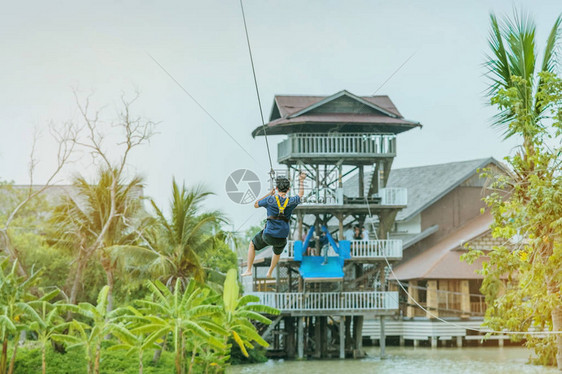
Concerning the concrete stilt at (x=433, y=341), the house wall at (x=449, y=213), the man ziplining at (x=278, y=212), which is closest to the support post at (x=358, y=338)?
the concrete stilt at (x=433, y=341)

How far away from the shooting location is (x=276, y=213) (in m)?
11.0

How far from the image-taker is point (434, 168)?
4825cm

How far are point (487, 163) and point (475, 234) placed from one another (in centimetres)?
442

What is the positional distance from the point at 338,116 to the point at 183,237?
10504mm

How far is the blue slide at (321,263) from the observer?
34500 mm

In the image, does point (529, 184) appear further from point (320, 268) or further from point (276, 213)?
point (320, 268)

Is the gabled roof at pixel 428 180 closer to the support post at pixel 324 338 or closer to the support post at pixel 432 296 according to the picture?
the support post at pixel 432 296

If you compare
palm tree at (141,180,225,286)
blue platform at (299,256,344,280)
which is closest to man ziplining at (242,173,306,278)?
palm tree at (141,180,225,286)

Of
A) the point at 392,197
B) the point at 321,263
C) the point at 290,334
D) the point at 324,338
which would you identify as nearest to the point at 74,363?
the point at 321,263

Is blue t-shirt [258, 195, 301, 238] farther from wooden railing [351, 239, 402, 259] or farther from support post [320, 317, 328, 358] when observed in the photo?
support post [320, 317, 328, 358]

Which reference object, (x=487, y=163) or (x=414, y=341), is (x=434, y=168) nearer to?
(x=487, y=163)

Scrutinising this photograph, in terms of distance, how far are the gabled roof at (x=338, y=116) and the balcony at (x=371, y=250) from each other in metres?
4.54

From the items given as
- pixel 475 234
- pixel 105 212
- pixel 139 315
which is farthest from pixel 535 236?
pixel 475 234

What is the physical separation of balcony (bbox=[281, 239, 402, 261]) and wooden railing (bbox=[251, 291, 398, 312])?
1498mm
